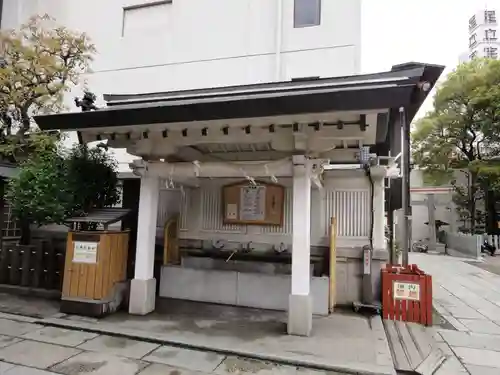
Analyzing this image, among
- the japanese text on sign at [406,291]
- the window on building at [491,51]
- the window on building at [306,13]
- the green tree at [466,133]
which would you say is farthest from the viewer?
the window on building at [491,51]

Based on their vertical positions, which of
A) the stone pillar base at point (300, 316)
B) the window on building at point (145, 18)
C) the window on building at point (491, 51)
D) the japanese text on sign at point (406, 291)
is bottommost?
the stone pillar base at point (300, 316)

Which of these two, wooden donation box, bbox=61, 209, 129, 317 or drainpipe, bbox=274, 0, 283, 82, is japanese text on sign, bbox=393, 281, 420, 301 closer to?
wooden donation box, bbox=61, 209, 129, 317

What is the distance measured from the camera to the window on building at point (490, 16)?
38688mm

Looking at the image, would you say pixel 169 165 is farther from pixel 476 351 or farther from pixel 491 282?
pixel 491 282

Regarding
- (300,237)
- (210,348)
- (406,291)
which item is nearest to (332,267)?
(406,291)

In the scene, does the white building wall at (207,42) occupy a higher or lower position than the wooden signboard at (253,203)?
higher

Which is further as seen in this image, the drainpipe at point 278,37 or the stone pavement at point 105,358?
the drainpipe at point 278,37

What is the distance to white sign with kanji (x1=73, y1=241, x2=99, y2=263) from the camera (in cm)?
548

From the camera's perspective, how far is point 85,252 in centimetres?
551

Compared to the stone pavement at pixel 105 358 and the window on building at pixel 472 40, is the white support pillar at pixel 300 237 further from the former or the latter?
the window on building at pixel 472 40

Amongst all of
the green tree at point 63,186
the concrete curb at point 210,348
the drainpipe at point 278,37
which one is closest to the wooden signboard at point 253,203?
the green tree at point 63,186

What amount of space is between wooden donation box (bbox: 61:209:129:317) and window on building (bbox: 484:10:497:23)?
47.6 metres

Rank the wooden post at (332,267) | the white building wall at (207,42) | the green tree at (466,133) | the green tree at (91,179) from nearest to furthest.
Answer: the wooden post at (332,267)
the green tree at (91,179)
the white building wall at (207,42)
the green tree at (466,133)

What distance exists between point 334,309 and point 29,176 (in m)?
6.12
